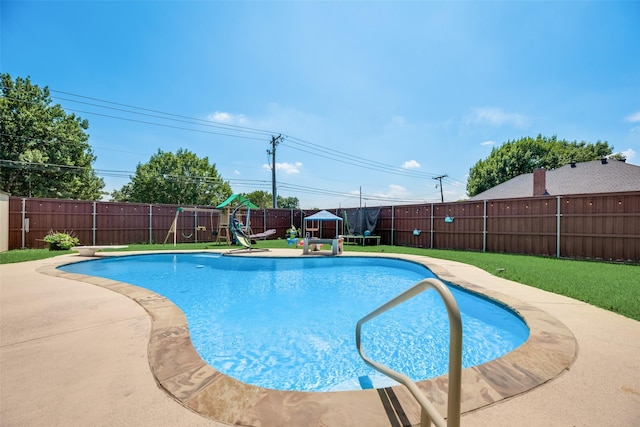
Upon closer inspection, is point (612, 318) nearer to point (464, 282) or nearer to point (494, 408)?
point (464, 282)

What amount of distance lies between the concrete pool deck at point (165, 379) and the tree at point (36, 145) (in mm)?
21814

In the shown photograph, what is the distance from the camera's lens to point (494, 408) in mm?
1836

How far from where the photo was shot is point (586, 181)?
15688mm

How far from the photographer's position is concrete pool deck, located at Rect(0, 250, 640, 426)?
1725 mm

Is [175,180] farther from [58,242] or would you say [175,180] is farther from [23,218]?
[58,242]

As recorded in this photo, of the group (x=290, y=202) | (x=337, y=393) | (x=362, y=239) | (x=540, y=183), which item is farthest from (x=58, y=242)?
(x=290, y=202)

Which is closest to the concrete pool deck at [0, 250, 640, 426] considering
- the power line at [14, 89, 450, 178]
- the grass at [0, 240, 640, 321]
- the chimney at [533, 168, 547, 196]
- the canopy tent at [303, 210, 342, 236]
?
the grass at [0, 240, 640, 321]

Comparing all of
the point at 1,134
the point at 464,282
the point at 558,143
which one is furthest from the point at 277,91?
the point at 558,143

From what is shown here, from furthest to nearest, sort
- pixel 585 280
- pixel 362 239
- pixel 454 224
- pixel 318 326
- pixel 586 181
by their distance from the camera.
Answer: pixel 362 239, pixel 586 181, pixel 454 224, pixel 585 280, pixel 318 326

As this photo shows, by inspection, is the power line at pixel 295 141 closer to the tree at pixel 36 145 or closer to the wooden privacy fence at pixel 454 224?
the tree at pixel 36 145

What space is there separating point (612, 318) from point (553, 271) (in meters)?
3.98

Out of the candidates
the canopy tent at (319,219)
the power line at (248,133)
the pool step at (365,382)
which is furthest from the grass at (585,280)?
the power line at (248,133)

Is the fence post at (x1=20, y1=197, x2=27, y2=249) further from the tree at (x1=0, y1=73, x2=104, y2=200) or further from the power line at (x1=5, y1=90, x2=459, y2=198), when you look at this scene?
the power line at (x1=5, y1=90, x2=459, y2=198)

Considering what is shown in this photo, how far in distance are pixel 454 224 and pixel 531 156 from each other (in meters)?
22.8
